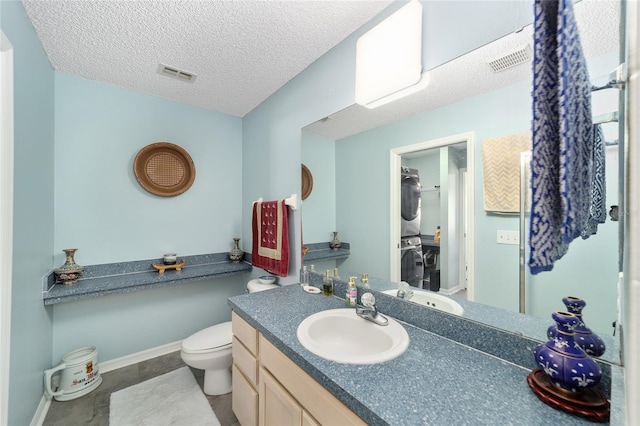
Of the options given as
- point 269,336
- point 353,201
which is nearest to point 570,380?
point 269,336

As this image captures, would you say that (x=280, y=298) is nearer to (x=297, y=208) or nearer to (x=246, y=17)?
(x=297, y=208)

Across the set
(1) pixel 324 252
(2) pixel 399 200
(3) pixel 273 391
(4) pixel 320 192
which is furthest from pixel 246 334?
(2) pixel 399 200

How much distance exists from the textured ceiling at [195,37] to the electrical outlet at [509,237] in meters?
1.22

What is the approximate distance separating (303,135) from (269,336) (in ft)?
4.38

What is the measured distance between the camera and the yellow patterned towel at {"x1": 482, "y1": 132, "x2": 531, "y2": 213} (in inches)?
35.5

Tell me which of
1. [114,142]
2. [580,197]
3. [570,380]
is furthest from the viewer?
[114,142]

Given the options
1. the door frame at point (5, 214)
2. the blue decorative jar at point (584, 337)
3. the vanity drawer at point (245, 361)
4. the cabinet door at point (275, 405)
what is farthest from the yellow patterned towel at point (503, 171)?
the door frame at point (5, 214)

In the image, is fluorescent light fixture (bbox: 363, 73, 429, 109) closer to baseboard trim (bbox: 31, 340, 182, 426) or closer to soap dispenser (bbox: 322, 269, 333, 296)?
soap dispenser (bbox: 322, 269, 333, 296)

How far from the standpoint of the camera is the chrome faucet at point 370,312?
1145 millimetres

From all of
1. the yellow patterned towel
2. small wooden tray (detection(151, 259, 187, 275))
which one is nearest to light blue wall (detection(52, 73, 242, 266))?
small wooden tray (detection(151, 259, 187, 275))

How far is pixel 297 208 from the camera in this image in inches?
75.0

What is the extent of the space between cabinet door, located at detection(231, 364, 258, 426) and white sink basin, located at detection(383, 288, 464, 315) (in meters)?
0.92

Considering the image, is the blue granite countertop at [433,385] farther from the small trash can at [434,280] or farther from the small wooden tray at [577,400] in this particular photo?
the small trash can at [434,280]

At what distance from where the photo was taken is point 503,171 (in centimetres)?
94
